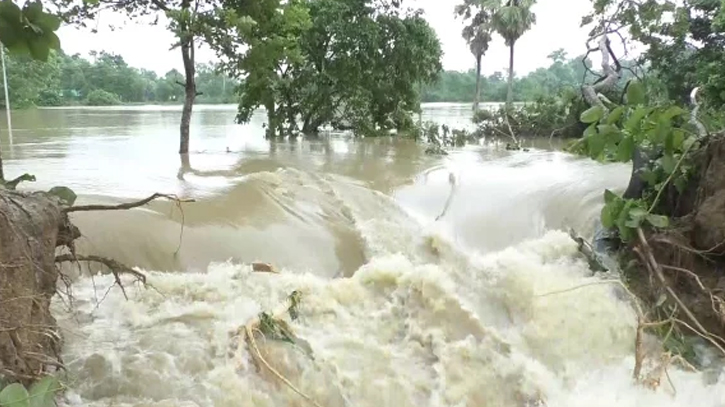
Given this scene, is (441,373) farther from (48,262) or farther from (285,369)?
(48,262)

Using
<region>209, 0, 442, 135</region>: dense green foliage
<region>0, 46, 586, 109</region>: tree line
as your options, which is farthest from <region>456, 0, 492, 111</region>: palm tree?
<region>209, 0, 442, 135</region>: dense green foliage

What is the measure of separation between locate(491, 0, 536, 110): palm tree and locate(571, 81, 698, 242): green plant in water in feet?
82.7

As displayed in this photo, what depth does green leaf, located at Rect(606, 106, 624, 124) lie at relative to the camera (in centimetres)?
503

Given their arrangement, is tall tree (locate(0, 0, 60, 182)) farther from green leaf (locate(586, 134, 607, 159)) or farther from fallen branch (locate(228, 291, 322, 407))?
green leaf (locate(586, 134, 607, 159))

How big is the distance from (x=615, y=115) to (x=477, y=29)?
98.2ft

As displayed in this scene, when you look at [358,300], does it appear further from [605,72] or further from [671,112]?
[605,72]

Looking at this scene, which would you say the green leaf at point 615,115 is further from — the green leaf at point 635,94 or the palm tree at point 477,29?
the palm tree at point 477,29

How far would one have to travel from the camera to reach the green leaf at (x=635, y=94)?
4957 millimetres

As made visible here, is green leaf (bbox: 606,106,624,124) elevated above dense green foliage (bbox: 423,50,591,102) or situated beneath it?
situated beneath

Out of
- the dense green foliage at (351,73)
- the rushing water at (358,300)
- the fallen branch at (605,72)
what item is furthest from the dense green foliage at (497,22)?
the rushing water at (358,300)

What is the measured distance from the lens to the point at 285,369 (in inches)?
152

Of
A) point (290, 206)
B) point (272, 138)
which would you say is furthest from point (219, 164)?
point (272, 138)

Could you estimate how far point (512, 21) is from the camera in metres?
31.2

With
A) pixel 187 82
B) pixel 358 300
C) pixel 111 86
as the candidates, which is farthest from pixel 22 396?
pixel 111 86
